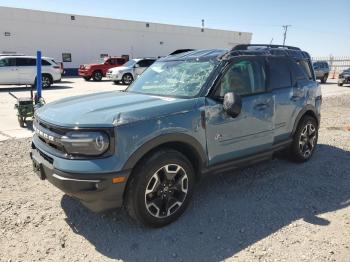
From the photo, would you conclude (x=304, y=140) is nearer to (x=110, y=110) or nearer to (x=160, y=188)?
(x=160, y=188)

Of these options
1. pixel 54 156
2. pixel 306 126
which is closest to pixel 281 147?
pixel 306 126

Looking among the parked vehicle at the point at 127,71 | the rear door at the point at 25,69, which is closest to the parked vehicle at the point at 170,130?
the rear door at the point at 25,69

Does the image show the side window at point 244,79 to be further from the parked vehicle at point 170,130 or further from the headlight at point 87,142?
the headlight at point 87,142

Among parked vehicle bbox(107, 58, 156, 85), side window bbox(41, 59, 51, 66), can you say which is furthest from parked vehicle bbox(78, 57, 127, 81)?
side window bbox(41, 59, 51, 66)

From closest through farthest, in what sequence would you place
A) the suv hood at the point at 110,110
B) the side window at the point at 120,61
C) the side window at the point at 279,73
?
the suv hood at the point at 110,110 → the side window at the point at 279,73 → the side window at the point at 120,61

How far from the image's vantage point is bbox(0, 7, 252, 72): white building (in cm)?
2977

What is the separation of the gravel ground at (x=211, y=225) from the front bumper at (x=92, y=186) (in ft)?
1.52

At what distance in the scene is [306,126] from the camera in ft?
17.6

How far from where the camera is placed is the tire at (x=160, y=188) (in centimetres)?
325

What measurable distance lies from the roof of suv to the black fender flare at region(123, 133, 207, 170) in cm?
120

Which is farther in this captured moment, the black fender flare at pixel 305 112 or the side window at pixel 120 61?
the side window at pixel 120 61

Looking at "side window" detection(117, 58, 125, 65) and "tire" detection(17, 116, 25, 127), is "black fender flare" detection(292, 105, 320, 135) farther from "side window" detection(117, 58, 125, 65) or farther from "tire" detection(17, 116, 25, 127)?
"side window" detection(117, 58, 125, 65)

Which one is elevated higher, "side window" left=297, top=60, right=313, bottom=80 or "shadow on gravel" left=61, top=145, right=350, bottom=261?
"side window" left=297, top=60, right=313, bottom=80

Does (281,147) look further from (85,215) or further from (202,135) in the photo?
(85,215)
